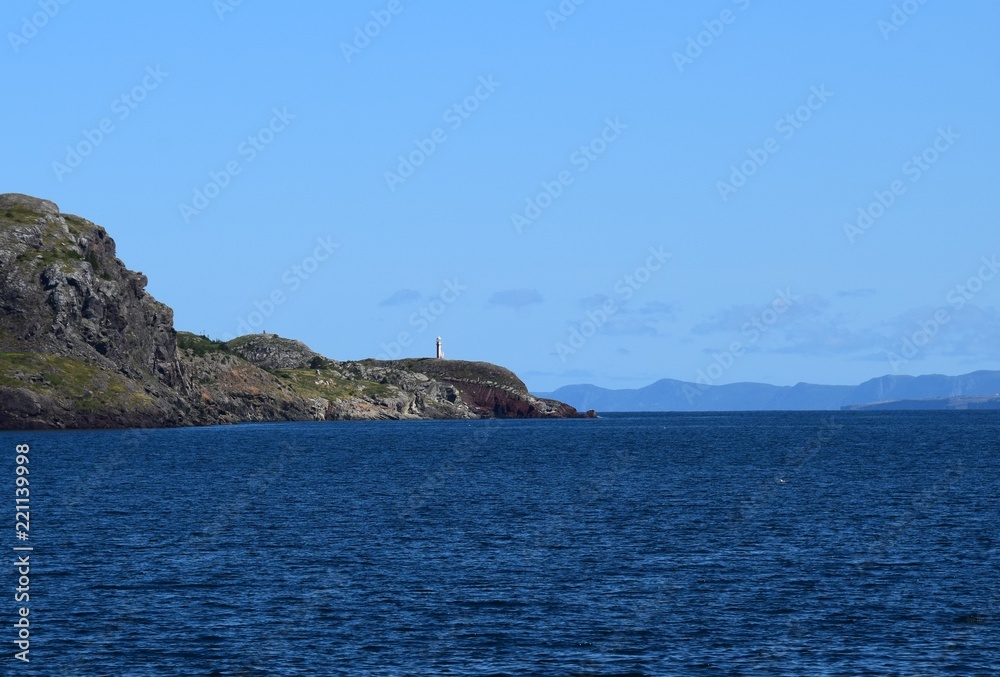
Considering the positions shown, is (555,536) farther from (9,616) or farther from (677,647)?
(9,616)

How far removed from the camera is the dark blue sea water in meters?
46.9

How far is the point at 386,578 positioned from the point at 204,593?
950cm

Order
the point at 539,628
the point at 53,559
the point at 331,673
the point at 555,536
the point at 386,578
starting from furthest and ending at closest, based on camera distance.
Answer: the point at 555,536
the point at 53,559
the point at 386,578
the point at 539,628
the point at 331,673

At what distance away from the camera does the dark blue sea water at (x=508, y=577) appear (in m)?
46.9

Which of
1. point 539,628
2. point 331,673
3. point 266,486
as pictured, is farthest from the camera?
point 266,486

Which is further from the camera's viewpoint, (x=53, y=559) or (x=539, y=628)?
(x=53, y=559)

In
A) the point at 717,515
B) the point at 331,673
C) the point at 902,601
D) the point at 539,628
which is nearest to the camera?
the point at 331,673

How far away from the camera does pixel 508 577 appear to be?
63.4m

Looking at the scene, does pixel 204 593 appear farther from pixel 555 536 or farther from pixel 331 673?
pixel 555 536

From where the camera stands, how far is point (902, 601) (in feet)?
185

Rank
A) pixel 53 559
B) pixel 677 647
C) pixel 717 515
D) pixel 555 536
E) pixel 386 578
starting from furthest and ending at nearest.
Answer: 1. pixel 717 515
2. pixel 555 536
3. pixel 53 559
4. pixel 386 578
5. pixel 677 647

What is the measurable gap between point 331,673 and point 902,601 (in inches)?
1092

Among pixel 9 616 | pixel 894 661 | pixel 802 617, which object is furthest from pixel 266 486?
pixel 894 661

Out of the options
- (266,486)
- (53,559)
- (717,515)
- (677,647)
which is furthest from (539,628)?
(266,486)
